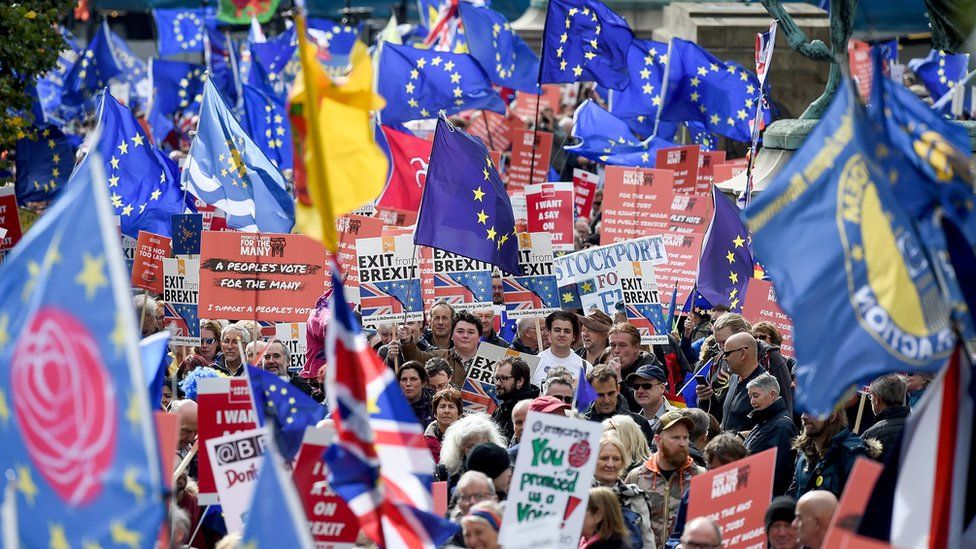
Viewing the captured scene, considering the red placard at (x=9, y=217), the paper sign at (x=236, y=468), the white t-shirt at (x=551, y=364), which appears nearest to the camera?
the paper sign at (x=236, y=468)

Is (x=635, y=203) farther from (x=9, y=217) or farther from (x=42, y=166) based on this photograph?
(x=42, y=166)

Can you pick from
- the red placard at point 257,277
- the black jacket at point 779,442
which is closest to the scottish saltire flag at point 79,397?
the black jacket at point 779,442

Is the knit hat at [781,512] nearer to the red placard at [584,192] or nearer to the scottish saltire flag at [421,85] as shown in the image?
the red placard at [584,192]

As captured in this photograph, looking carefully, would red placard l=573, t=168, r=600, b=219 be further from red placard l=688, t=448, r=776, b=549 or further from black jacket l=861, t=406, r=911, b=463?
red placard l=688, t=448, r=776, b=549

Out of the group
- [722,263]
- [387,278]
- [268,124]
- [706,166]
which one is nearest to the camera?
[387,278]

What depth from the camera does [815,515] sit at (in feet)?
22.9

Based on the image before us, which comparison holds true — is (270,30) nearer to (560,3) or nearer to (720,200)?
(560,3)

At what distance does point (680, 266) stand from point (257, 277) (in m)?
3.94

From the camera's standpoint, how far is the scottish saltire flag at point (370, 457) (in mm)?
6316

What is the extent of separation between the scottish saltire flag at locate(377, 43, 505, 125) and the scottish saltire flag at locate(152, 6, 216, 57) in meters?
14.1

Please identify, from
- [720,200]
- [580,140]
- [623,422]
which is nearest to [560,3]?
[580,140]

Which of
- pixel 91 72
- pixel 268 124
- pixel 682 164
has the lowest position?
pixel 682 164

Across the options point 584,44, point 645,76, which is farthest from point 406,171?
point 645,76

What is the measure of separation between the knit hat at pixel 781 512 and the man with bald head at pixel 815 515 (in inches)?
9.6
